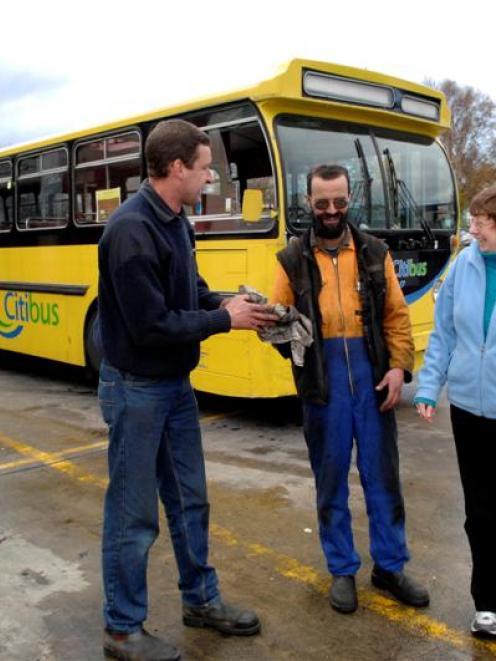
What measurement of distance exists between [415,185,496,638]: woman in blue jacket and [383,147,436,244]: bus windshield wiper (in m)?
3.65

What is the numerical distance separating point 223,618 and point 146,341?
1259 mm

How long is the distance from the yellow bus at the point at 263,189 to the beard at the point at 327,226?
2.53m

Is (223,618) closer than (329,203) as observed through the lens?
Yes

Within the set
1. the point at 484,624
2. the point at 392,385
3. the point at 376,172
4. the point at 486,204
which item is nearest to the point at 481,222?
the point at 486,204

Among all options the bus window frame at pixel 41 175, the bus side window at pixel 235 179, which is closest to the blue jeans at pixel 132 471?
the bus side window at pixel 235 179

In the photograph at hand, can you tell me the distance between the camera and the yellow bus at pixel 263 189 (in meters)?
5.85

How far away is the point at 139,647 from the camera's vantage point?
283 cm

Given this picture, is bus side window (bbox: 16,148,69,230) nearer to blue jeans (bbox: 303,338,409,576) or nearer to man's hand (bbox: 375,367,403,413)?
blue jeans (bbox: 303,338,409,576)

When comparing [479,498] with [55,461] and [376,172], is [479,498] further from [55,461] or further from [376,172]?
[376,172]

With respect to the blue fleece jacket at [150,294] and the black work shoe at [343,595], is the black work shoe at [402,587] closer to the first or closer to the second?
the black work shoe at [343,595]

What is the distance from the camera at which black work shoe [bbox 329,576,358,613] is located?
3236 millimetres

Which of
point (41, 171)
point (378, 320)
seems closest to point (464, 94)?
point (41, 171)

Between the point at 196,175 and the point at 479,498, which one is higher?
the point at 196,175

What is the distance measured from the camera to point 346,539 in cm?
337
